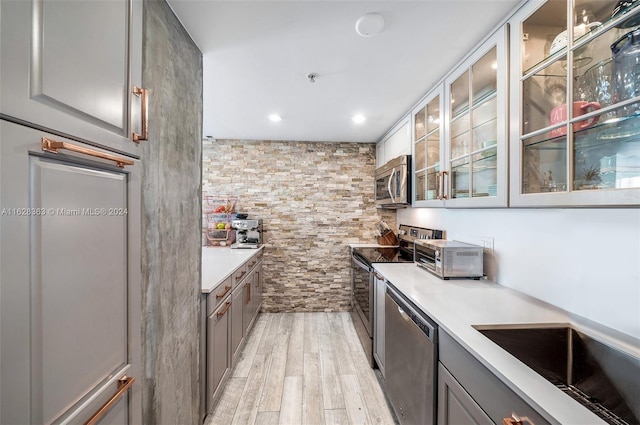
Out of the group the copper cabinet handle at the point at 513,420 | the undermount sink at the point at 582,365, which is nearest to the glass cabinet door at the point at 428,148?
the undermount sink at the point at 582,365

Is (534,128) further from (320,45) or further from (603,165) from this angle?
(320,45)

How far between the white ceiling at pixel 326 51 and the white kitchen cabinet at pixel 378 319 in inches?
60.5

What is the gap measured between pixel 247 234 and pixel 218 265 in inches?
41.3

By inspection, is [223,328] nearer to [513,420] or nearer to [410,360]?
[410,360]

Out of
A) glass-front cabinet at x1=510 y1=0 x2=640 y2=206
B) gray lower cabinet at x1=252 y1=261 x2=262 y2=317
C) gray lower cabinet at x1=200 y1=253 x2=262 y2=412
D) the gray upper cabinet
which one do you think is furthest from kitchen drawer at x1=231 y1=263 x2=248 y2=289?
glass-front cabinet at x1=510 y1=0 x2=640 y2=206

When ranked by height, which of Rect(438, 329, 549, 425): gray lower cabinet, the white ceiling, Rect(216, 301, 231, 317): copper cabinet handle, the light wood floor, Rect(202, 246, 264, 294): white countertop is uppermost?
the white ceiling

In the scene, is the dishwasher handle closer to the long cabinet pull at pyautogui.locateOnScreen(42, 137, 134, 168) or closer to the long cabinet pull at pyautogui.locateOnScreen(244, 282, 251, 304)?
the long cabinet pull at pyautogui.locateOnScreen(42, 137, 134, 168)

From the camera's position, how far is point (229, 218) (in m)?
3.56

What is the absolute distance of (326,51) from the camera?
1582mm

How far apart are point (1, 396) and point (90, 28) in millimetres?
870

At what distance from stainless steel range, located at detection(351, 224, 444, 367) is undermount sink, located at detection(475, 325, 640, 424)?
1.30 meters

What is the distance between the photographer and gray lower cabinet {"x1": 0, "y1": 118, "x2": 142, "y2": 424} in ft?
1.70

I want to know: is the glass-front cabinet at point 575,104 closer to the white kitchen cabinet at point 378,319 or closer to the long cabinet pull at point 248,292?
the white kitchen cabinet at point 378,319

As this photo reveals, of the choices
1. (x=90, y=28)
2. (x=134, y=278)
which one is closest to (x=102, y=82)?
(x=90, y=28)
